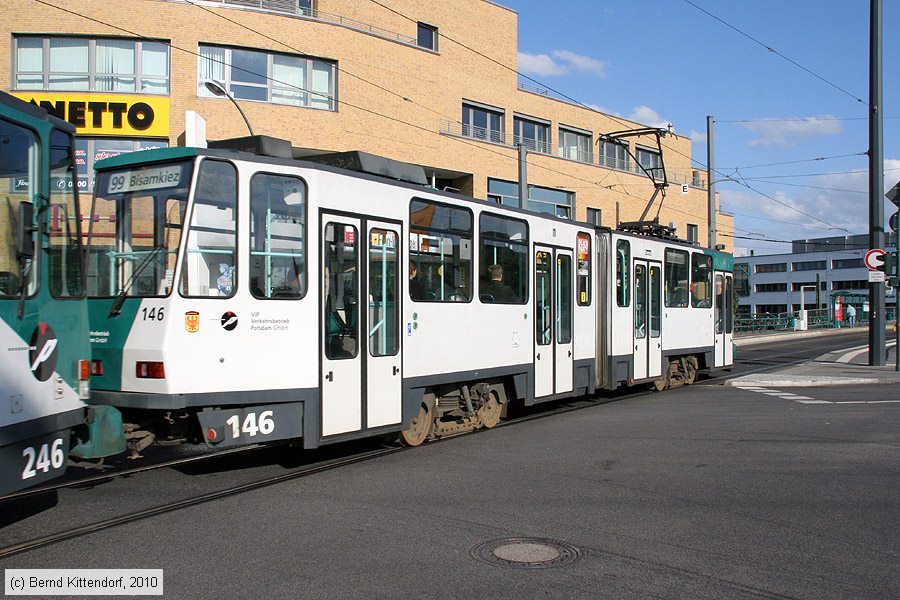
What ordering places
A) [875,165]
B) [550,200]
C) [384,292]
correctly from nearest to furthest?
[384,292] → [875,165] → [550,200]

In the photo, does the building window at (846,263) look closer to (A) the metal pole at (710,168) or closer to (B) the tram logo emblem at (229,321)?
(A) the metal pole at (710,168)

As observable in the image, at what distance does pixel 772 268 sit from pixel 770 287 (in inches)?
101

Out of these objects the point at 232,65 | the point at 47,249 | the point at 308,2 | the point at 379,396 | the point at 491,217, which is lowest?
the point at 379,396

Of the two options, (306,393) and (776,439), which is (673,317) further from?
(306,393)

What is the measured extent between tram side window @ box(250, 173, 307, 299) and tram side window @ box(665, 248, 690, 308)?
411 inches

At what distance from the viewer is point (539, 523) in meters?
6.50

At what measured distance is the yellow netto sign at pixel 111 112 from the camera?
24875mm

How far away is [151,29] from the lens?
25312 mm

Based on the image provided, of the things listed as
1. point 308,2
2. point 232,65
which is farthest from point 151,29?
point 308,2

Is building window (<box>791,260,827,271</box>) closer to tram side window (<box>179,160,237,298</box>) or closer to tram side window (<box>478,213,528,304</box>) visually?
tram side window (<box>478,213,528,304</box>)

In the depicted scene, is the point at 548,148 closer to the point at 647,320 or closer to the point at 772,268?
the point at 647,320

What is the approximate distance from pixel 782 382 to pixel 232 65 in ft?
62.0

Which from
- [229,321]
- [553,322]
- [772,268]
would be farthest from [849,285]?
[229,321]

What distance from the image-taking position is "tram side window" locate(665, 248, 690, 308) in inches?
668
